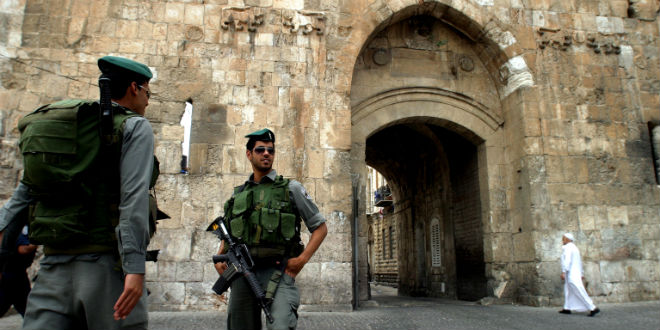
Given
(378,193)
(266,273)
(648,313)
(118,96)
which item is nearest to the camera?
(118,96)

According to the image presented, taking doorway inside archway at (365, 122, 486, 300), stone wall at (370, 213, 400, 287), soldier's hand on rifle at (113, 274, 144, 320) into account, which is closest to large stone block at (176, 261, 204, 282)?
doorway inside archway at (365, 122, 486, 300)

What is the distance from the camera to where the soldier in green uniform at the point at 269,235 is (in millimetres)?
3221

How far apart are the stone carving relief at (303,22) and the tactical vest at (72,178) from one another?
689cm

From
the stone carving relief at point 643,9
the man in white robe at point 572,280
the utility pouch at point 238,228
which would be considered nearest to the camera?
the utility pouch at point 238,228

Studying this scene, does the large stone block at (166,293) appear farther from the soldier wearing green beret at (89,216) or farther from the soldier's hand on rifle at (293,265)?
the soldier wearing green beret at (89,216)

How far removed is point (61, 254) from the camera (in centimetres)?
202

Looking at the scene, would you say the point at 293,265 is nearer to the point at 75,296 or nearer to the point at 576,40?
the point at 75,296

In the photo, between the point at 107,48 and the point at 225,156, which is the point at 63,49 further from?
the point at 225,156

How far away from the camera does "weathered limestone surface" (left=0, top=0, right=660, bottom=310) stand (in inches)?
313

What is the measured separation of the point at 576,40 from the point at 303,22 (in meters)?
5.70

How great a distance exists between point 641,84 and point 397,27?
5254mm

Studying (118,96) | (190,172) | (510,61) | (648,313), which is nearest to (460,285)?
(648,313)

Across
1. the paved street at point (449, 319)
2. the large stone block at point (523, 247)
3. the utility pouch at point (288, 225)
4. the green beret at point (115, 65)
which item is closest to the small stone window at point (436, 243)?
the large stone block at point (523, 247)

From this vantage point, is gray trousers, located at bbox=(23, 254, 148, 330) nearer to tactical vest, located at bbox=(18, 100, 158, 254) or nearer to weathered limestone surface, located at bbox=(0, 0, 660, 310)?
tactical vest, located at bbox=(18, 100, 158, 254)
